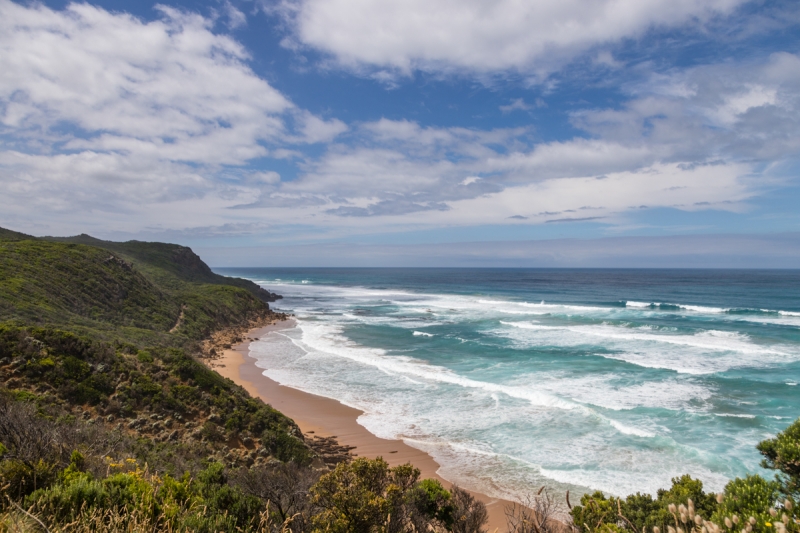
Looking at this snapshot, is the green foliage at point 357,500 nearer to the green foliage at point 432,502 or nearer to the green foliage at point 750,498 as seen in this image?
the green foliage at point 432,502

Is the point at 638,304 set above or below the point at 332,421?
above

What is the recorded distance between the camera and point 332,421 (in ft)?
63.0

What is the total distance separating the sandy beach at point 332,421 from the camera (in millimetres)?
14470

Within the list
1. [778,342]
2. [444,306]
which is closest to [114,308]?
[444,306]

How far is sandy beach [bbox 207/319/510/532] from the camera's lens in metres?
14.5

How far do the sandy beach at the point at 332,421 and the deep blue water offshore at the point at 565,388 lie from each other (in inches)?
22.6

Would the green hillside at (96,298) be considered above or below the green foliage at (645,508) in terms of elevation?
above

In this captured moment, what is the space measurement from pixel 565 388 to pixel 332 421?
1217 centimetres

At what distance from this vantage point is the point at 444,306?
205 ft

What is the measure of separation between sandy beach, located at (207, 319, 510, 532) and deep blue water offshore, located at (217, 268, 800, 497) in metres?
0.57

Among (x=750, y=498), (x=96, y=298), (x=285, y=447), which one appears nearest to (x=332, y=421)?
(x=285, y=447)

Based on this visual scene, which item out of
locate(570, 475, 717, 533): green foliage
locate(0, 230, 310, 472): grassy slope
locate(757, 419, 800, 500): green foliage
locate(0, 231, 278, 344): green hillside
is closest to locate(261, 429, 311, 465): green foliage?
locate(0, 230, 310, 472): grassy slope

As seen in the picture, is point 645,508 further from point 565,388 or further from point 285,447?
point 565,388

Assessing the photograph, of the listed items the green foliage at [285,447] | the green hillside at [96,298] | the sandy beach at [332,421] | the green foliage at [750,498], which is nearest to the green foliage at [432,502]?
the sandy beach at [332,421]
